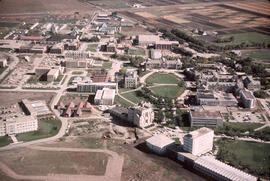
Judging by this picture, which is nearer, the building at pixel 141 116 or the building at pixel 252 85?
the building at pixel 141 116

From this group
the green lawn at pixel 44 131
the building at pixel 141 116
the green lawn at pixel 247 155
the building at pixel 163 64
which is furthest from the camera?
the building at pixel 163 64

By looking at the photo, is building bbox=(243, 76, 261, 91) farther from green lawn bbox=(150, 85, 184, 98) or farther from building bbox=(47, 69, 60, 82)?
building bbox=(47, 69, 60, 82)

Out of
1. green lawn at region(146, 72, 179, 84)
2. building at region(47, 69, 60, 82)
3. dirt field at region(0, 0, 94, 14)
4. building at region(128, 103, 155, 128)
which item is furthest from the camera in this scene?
dirt field at region(0, 0, 94, 14)

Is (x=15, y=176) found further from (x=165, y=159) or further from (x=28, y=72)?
(x=28, y=72)

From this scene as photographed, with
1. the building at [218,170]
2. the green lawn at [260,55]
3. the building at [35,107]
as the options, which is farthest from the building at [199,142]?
the green lawn at [260,55]

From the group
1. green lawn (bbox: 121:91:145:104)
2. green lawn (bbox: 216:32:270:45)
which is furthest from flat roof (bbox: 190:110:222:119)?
green lawn (bbox: 216:32:270:45)

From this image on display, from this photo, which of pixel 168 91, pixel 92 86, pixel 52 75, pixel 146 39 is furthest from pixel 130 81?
pixel 146 39

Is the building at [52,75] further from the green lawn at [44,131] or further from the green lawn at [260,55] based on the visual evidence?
the green lawn at [260,55]
